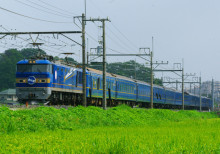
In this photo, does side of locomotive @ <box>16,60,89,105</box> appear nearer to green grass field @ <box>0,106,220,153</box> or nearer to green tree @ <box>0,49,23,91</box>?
green grass field @ <box>0,106,220,153</box>

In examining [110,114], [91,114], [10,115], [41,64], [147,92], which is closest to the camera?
[10,115]

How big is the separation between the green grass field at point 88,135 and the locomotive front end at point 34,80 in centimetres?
760

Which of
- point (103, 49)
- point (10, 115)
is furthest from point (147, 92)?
point (10, 115)

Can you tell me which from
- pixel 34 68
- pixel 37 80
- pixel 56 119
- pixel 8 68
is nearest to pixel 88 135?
pixel 56 119

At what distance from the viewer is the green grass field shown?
9.22 m

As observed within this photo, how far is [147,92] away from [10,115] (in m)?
47.1

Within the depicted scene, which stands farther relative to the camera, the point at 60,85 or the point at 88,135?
the point at 60,85

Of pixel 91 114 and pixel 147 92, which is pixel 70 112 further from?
pixel 147 92

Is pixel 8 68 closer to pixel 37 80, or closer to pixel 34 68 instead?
pixel 34 68

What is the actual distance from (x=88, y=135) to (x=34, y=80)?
18.2 meters

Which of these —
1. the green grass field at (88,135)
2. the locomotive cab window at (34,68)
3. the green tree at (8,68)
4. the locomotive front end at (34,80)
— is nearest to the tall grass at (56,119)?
the green grass field at (88,135)

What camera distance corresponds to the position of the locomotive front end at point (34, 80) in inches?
1212

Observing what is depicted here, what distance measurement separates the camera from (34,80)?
31.0 m

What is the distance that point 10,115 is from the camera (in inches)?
592
